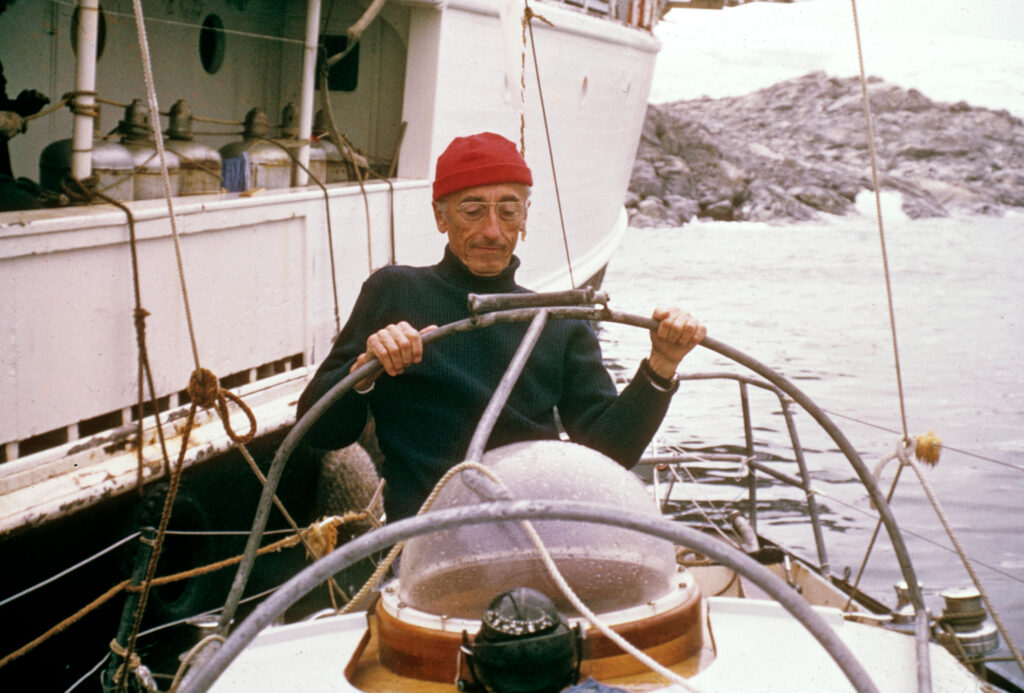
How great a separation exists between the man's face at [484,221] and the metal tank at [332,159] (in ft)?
14.1

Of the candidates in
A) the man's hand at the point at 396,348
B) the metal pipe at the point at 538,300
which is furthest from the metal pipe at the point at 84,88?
the metal pipe at the point at 538,300

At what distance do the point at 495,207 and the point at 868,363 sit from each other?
12873 millimetres

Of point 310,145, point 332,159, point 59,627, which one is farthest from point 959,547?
point 332,159

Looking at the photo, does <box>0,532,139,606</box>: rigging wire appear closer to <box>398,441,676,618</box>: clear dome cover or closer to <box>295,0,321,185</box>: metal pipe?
<box>398,441,676,618</box>: clear dome cover

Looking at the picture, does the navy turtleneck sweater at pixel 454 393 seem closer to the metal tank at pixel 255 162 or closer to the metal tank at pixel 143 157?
the metal tank at pixel 143 157

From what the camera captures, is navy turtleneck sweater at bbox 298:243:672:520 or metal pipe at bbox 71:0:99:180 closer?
navy turtleneck sweater at bbox 298:243:672:520

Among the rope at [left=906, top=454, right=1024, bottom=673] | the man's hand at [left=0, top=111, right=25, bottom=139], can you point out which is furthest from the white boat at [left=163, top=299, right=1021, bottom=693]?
the man's hand at [left=0, top=111, right=25, bottom=139]

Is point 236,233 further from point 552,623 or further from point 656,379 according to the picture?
point 552,623

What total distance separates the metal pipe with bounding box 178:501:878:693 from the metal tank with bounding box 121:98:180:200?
417 cm

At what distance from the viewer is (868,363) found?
14688 millimetres

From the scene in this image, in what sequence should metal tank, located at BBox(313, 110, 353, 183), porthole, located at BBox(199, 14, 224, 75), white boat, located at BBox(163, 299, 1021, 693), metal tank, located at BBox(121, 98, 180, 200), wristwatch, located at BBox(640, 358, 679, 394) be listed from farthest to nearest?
porthole, located at BBox(199, 14, 224, 75) → metal tank, located at BBox(313, 110, 353, 183) → metal tank, located at BBox(121, 98, 180, 200) → wristwatch, located at BBox(640, 358, 679, 394) → white boat, located at BBox(163, 299, 1021, 693)

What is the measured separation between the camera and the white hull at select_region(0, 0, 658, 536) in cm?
424

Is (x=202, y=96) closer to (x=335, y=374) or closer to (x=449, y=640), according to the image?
(x=335, y=374)

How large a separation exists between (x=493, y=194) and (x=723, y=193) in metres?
37.6
